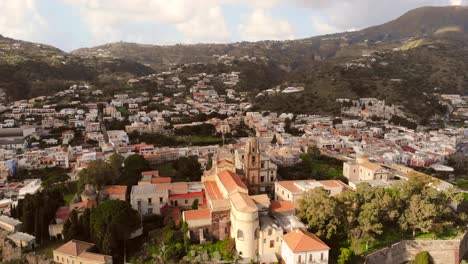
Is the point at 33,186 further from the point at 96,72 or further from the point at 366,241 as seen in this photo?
the point at 96,72

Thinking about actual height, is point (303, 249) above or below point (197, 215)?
below

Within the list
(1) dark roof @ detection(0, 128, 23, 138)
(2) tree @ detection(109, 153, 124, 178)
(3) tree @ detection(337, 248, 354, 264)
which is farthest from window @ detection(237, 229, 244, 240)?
(1) dark roof @ detection(0, 128, 23, 138)

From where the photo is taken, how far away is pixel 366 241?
2978 cm

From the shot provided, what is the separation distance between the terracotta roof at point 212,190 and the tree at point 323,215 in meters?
7.86

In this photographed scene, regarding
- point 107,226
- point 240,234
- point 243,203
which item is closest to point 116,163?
point 107,226

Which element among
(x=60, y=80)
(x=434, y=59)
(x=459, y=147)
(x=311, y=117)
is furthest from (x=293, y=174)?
(x=434, y=59)

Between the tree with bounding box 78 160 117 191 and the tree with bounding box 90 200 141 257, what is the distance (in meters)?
7.76

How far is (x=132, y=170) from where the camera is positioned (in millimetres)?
43062

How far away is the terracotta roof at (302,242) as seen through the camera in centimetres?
2573

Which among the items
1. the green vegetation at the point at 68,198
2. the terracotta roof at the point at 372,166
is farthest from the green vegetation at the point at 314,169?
the green vegetation at the point at 68,198

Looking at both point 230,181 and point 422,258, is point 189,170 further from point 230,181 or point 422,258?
point 422,258

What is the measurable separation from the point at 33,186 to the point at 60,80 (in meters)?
91.2

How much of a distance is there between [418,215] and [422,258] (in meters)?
3.57

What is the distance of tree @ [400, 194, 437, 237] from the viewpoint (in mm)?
31173
